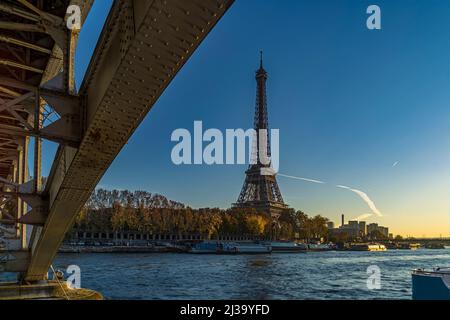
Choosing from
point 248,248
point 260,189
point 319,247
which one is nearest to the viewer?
point 248,248

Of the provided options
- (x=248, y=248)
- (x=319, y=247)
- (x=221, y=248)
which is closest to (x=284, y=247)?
(x=248, y=248)

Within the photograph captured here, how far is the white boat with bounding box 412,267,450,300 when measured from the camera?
15.9m

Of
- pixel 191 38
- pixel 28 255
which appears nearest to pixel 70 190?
pixel 191 38

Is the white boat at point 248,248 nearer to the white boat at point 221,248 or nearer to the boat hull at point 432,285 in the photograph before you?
the white boat at point 221,248

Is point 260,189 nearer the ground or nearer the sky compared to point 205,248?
nearer the sky

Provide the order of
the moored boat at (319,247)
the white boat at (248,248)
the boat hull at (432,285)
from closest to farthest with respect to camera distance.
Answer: the boat hull at (432,285) → the white boat at (248,248) → the moored boat at (319,247)

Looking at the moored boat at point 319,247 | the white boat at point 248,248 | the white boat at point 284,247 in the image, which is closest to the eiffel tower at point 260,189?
the moored boat at point 319,247

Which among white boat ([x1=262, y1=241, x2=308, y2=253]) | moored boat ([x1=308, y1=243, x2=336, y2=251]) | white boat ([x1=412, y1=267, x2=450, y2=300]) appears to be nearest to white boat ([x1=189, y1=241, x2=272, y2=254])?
white boat ([x1=262, y1=241, x2=308, y2=253])

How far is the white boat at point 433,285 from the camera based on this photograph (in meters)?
15.9

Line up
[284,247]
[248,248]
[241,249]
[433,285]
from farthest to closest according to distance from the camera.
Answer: [284,247] → [248,248] → [241,249] → [433,285]

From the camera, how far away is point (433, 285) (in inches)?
641

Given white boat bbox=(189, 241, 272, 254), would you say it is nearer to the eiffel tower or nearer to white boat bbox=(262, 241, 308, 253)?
white boat bbox=(262, 241, 308, 253)

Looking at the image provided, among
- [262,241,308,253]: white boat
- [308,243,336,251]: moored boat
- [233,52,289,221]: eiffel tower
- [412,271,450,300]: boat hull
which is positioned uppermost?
[233,52,289,221]: eiffel tower

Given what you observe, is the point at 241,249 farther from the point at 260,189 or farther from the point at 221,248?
the point at 260,189
